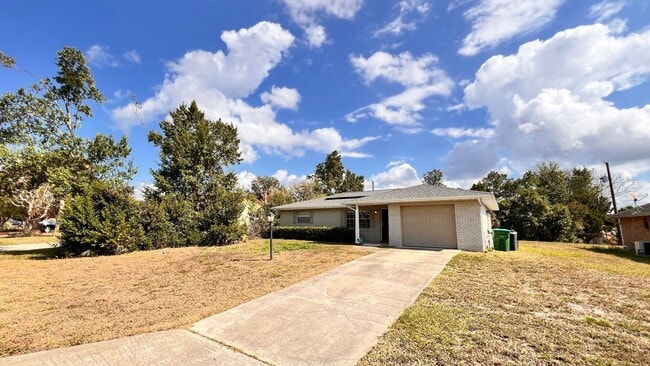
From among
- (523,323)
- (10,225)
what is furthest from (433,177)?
(10,225)

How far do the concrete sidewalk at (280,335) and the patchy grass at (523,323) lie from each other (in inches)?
16.4

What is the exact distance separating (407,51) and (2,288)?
15968mm

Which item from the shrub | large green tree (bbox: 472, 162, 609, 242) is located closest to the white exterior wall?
the shrub

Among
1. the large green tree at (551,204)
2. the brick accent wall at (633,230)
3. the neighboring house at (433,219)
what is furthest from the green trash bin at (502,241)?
the large green tree at (551,204)

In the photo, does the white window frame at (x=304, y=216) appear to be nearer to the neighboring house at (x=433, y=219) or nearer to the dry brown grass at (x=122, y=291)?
the neighboring house at (x=433, y=219)

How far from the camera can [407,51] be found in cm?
1259

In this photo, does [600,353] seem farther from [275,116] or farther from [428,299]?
[275,116]

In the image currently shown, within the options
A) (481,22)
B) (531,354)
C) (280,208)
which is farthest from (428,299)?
(280,208)

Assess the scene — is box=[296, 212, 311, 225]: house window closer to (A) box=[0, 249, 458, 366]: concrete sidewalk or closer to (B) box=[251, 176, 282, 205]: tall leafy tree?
(A) box=[0, 249, 458, 366]: concrete sidewalk

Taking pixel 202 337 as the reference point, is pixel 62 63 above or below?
above

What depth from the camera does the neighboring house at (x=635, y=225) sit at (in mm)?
14453

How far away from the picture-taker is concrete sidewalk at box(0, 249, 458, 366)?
11.0 ft

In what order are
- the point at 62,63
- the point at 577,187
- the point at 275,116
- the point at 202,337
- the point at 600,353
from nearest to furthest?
1. the point at 600,353
2. the point at 202,337
3. the point at 62,63
4. the point at 275,116
5. the point at 577,187

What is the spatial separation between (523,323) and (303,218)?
16.3m
